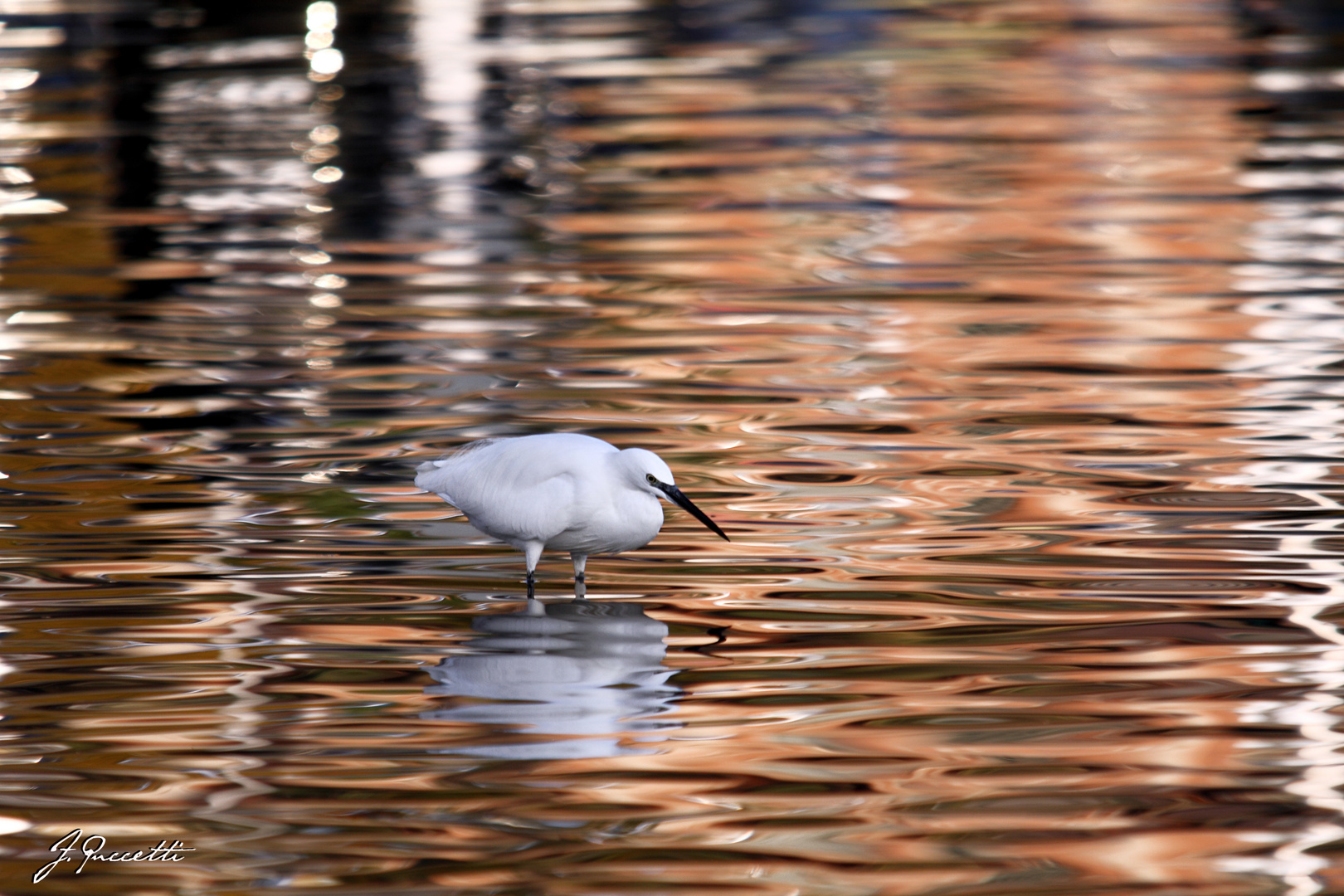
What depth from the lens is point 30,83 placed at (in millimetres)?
22547

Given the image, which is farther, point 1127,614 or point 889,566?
point 889,566

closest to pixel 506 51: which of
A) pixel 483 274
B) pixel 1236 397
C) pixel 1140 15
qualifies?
pixel 1140 15

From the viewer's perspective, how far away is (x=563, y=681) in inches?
214

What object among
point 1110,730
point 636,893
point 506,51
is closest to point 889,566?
point 1110,730

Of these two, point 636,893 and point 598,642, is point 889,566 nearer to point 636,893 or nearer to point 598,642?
point 598,642

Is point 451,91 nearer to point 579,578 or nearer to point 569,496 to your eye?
point 579,578

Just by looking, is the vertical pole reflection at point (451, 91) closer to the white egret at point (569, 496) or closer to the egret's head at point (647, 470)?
the white egret at point (569, 496)

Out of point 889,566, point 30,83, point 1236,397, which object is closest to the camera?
point 889,566

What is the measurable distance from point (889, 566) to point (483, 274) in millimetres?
5614

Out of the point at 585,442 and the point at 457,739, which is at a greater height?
the point at 585,442

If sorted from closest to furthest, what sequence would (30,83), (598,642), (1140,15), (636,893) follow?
(636,893)
(598,642)
(30,83)
(1140,15)
